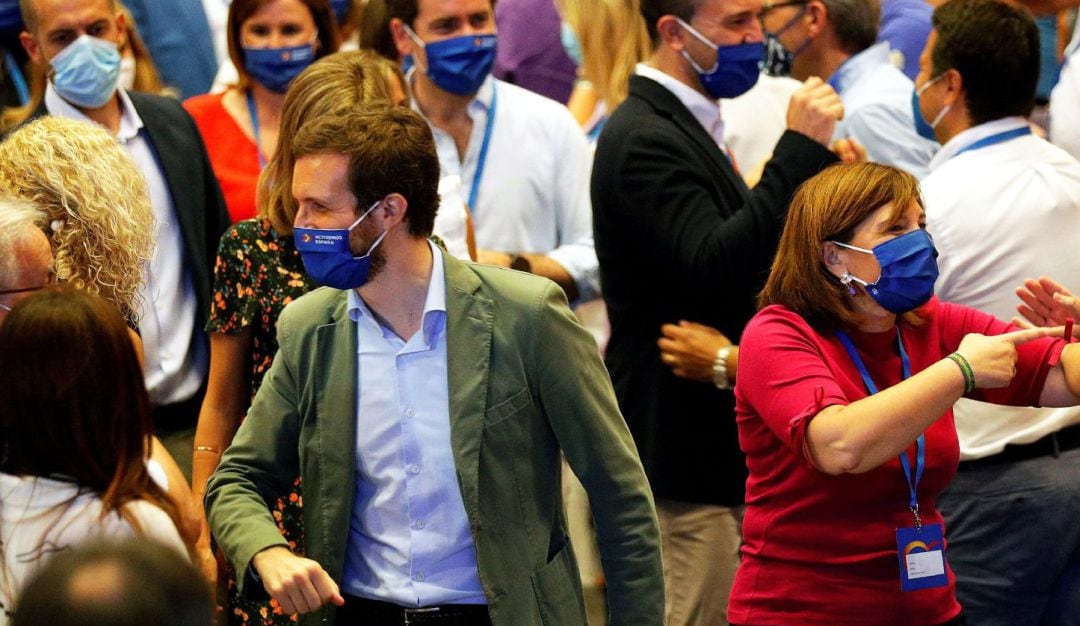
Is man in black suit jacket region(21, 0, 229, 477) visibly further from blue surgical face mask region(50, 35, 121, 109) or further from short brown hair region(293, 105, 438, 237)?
short brown hair region(293, 105, 438, 237)

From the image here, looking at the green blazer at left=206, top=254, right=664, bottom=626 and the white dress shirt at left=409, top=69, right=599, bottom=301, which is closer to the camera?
the green blazer at left=206, top=254, right=664, bottom=626

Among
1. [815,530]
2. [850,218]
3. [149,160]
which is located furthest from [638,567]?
[149,160]

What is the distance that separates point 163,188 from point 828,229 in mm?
1945

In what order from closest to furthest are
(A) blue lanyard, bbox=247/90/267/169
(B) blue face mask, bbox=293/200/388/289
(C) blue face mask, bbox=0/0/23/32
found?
(B) blue face mask, bbox=293/200/388/289
(A) blue lanyard, bbox=247/90/267/169
(C) blue face mask, bbox=0/0/23/32

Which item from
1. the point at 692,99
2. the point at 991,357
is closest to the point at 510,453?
the point at 991,357

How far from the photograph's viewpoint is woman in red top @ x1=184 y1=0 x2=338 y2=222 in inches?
196

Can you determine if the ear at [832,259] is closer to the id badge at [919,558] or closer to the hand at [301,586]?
the id badge at [919,558]

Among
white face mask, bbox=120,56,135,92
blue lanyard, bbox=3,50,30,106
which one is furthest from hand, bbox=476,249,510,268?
blue lanyard, bbox=3,50,30,106

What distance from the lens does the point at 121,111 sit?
15.3 ft

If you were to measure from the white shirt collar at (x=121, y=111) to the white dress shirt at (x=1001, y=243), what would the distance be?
7.48 feet

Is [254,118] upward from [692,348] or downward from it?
upward

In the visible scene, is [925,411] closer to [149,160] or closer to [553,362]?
[553,362]

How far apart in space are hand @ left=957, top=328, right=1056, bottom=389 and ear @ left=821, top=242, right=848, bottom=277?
1.04 ft

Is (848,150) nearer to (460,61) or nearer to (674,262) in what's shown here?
(674,262)
